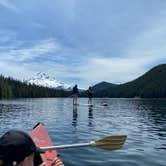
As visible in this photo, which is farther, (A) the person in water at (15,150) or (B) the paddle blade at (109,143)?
(B) the paddle blade at (109,143)

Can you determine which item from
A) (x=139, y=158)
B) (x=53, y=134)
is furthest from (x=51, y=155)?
(x=53, y=134)

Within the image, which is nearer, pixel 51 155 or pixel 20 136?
pixel 20 136

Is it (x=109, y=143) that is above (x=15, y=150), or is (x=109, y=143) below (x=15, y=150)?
below

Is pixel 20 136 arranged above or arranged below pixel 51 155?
above

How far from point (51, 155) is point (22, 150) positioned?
4.65m

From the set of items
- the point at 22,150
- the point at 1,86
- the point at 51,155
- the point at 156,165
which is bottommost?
the point at 156,165

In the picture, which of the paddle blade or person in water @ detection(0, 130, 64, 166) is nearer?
person in water @ detection(0, 130, 64, 166)

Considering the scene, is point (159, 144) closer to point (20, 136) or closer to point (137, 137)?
point (137, 137)

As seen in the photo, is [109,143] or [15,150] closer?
[15,150]

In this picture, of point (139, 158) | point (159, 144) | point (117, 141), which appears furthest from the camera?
point (159, 144)

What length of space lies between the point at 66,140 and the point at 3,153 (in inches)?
608

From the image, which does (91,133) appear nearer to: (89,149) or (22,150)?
(89,149)

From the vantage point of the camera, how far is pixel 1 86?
177625 mm

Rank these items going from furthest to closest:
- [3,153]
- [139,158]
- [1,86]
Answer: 1. [1,86]
2. [139,158]
3. [3,153]
